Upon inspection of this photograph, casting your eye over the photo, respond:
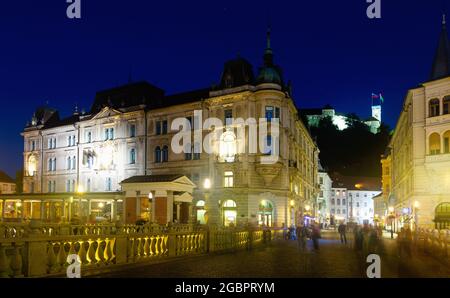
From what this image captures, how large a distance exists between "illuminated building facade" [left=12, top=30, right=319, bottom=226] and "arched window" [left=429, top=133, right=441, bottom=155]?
15.0 metres

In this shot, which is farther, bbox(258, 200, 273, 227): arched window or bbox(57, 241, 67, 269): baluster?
bbox(258, 200, 273, 227): arched window

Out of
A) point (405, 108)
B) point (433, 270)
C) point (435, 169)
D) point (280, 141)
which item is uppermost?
point (405, 108)

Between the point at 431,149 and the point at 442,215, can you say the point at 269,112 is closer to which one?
the point at 431,149

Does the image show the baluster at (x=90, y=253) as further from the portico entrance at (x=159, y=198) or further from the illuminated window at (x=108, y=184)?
the illuminated window at (x=108, y=184)

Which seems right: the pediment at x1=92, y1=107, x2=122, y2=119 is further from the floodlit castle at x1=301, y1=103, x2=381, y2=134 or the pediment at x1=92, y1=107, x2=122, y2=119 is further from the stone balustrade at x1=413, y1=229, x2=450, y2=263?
the floodlit castle at x1=301, y1=103, x2=381, y2=134

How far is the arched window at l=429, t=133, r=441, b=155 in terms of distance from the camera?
132 ft

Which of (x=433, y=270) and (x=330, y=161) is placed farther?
(x=330, y=161)

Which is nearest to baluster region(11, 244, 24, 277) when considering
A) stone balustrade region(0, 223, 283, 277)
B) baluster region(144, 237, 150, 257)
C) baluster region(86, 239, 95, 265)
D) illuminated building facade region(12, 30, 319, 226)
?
stone balustrade region(0, 223, 283, 277)

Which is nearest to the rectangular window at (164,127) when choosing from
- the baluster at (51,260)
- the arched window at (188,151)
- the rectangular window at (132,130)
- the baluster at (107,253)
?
the arched window at (188,151)

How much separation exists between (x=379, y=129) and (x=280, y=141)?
120m

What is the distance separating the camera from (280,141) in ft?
167
